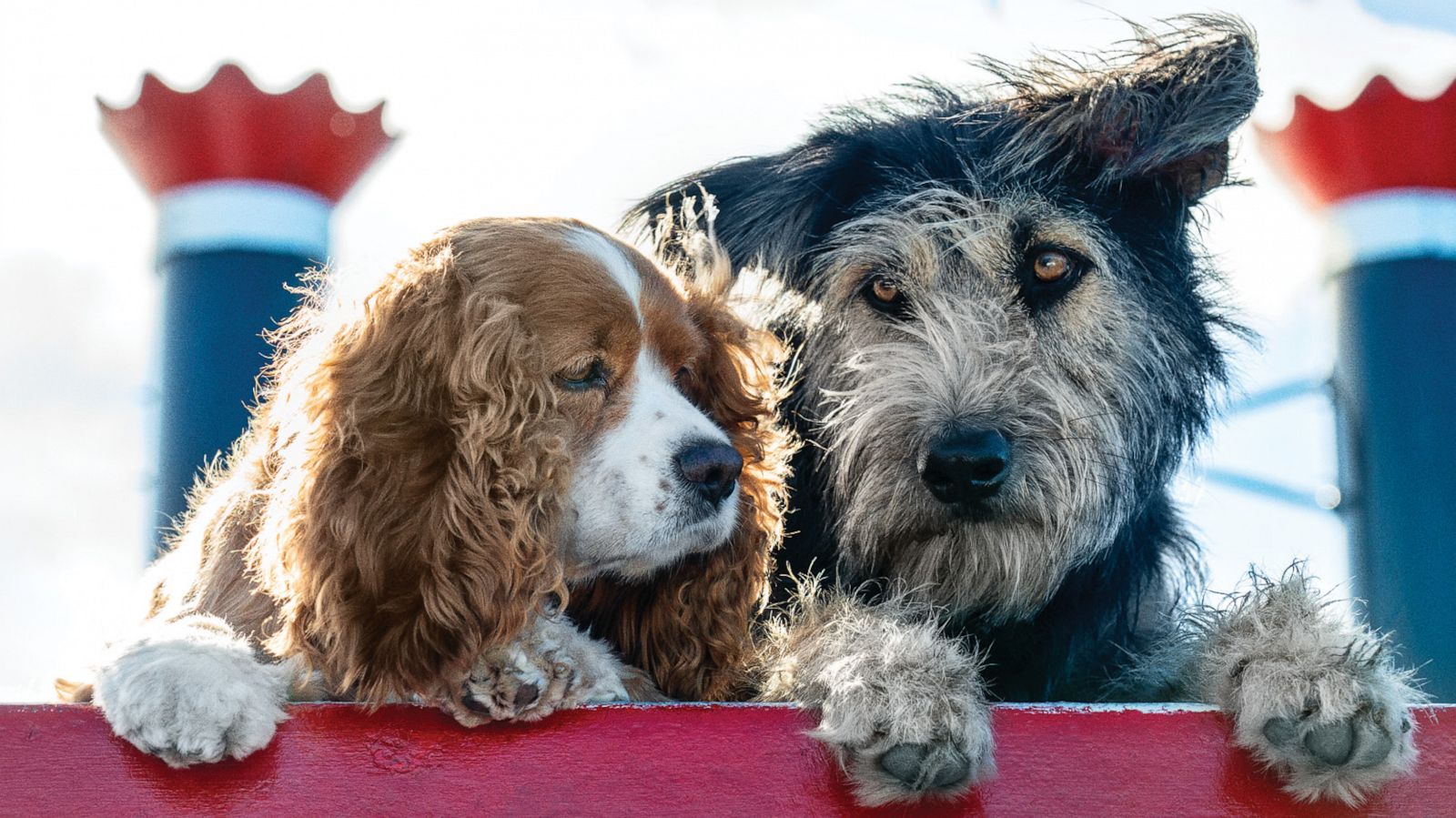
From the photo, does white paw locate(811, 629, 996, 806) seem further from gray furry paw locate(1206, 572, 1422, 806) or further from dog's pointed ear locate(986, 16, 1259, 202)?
dog's pointed ear locate(986, 16, 1259, 202)

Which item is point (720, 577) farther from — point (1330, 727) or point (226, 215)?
point (226, 215)

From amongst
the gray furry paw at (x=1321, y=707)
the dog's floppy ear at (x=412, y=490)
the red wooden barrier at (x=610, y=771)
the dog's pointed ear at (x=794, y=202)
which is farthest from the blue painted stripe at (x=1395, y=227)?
the dog's floppy ear at (x=412, y=490)

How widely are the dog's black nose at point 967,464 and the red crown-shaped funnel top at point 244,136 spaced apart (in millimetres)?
2535

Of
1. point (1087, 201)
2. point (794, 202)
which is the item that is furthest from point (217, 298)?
point (1087, 201)

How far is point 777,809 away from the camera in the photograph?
1987 mm

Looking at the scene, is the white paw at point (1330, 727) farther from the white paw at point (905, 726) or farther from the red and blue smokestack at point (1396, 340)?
the red and blue smokestack at point (1396, 340)

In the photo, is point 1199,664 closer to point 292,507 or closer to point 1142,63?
point 1142,63

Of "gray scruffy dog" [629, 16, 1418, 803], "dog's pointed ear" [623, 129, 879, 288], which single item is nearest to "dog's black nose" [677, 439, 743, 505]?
"gray scruffy dog" [629, 16, 1418, 803]

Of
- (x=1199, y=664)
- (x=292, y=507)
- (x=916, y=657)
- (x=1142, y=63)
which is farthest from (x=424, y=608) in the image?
(x=1142, y=63)

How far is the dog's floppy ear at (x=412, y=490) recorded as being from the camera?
7.21 feet

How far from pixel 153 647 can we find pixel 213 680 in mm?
172

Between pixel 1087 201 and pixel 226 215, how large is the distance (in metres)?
2.65

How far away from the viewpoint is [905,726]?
209 centimetres

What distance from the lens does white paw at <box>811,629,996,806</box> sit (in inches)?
79.8
